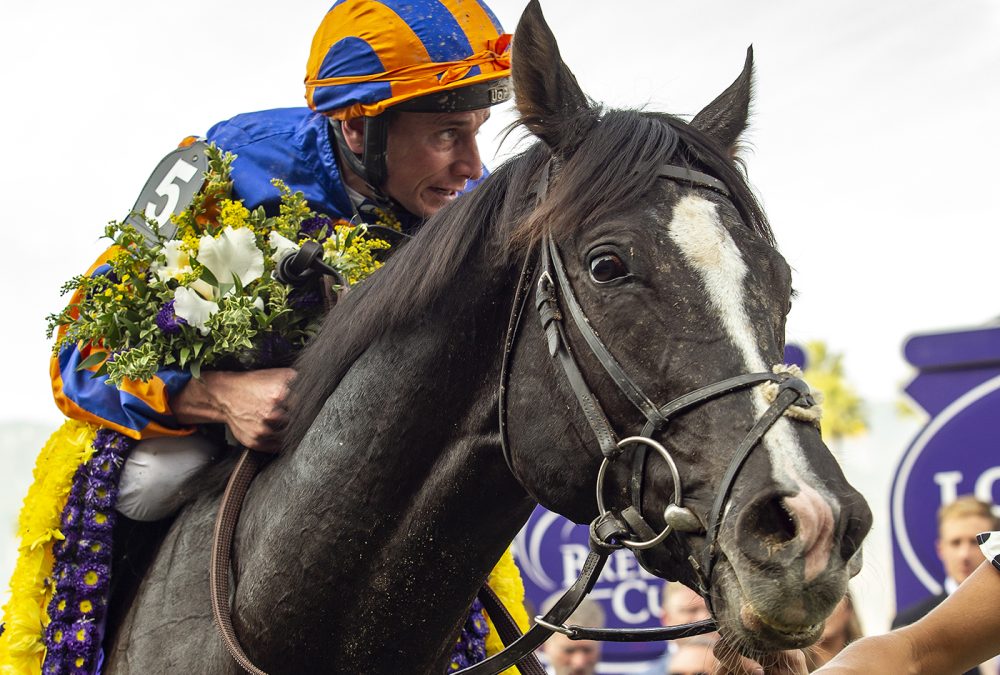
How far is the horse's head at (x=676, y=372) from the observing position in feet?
5.76

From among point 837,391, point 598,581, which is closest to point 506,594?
point 598,581

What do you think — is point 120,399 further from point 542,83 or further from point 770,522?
point 770,522

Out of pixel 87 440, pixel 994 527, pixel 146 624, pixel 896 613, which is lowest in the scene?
pixel 896 613

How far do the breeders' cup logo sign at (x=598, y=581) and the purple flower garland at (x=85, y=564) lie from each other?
422 centimetres

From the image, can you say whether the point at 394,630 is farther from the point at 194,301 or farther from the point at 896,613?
the point at 896,613

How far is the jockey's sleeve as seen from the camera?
278 cm

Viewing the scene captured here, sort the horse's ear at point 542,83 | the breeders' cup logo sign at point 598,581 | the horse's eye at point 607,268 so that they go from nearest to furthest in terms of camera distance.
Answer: the horse's eye at point 607,268, the horse's ear at point 542,83, the breeders' cup logo sign at point 598,581

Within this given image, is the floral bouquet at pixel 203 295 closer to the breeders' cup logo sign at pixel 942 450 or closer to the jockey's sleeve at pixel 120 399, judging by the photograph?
the jockey's sleeve at pixel 120 399

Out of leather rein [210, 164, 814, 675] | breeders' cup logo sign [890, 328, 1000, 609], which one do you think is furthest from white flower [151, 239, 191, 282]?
breeders' cup logo sign [890, 328, 1000, 609]

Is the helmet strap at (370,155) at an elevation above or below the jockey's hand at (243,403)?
above

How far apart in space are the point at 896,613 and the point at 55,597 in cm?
508

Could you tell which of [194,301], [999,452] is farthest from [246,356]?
[999,452]

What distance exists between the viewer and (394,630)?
7.86 ft

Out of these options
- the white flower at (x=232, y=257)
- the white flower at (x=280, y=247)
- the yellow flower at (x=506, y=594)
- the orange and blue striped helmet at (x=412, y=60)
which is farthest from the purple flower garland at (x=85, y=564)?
the orange and blue striped helmet at (x=412, y=60)
